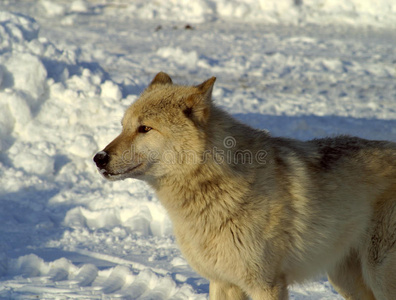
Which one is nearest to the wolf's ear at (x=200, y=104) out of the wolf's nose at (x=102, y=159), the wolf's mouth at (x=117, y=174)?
the wolf's mouth at (x=117, y=174)

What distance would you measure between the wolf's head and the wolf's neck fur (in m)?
0.07

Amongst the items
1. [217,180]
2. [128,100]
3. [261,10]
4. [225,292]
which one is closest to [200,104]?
[217,180]

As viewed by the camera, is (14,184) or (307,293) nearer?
(307,293)

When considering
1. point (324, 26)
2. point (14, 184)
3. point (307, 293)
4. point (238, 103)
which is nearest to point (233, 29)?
point (324, 26)

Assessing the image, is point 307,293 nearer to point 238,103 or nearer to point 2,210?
point 2,210

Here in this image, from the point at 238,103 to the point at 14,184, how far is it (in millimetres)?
4568

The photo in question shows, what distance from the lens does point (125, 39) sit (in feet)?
45.5

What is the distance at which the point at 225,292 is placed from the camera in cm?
386

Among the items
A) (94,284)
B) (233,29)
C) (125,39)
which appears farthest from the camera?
(233,29)

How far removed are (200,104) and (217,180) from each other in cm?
57

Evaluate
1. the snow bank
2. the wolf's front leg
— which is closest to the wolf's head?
the wolf's front leg

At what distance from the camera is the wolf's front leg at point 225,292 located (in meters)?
3.83

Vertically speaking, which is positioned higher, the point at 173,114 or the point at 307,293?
the point at 173,114

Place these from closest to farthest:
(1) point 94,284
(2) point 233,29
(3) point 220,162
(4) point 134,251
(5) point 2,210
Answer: (3) point 220,162 → (1) point 94,284 → (4) point 134,251 → (5) point 2,210 → (2) point 233,29
